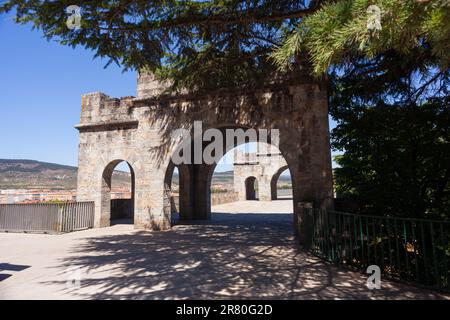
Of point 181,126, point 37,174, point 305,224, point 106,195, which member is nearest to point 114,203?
point 106,195

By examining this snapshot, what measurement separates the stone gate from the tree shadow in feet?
5.38

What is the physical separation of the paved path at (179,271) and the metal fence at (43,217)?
1.70 meters

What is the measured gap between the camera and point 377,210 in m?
6.55

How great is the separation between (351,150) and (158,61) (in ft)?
16.5

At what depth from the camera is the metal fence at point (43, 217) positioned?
10453 millimetres

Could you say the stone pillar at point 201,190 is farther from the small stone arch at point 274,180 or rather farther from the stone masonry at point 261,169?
the small stone arch at point 274,180

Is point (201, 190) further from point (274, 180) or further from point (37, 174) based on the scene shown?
point (37, 174)

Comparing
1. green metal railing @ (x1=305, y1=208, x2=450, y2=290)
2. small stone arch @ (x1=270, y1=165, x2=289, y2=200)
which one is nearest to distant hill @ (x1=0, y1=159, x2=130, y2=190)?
small stone arch @ (x1=270, y1=165, x2=289, y2=200)

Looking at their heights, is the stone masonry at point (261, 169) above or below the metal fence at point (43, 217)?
above

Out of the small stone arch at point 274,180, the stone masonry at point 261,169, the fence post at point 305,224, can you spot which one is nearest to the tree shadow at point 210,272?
the fence post at point 305,224

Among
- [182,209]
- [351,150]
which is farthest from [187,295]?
[182,209]

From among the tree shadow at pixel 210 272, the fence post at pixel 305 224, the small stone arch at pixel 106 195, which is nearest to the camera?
the tree shadow at pixel 210 272

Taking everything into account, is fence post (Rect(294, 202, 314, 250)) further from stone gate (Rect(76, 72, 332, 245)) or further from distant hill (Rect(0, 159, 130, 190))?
distant hill (Rect(0, 159, 130, 190))
